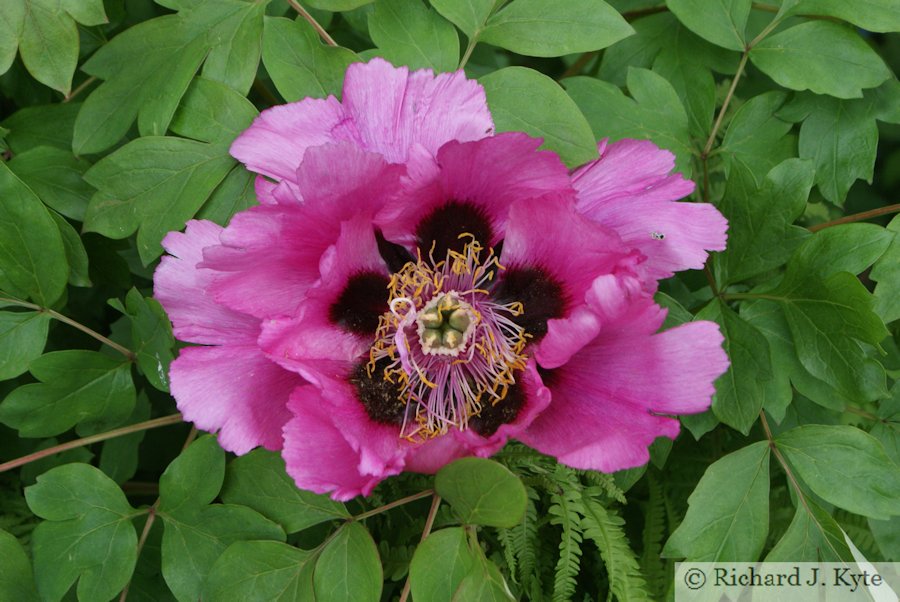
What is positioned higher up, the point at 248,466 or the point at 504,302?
the point at 504,302

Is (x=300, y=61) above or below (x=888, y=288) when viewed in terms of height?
above

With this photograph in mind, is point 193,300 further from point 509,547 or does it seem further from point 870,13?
point 870,13

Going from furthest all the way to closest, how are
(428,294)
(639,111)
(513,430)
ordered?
(639,111) → (428,294) → (513,430)

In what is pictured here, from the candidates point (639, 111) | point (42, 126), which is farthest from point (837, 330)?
point (42, 126)

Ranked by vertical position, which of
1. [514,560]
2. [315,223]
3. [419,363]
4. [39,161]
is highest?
[315,223]

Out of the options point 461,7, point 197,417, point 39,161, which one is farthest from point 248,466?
point 461,7

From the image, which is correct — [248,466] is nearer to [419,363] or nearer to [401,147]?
[419,363]

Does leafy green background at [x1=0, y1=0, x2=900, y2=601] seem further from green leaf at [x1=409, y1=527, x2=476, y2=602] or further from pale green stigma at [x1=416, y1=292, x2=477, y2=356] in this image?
pale green stigma at [x1=416, y1=292, x2=477, y2=356]

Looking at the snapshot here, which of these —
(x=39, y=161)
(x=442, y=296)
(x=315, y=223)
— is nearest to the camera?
(x=315, y=223)
